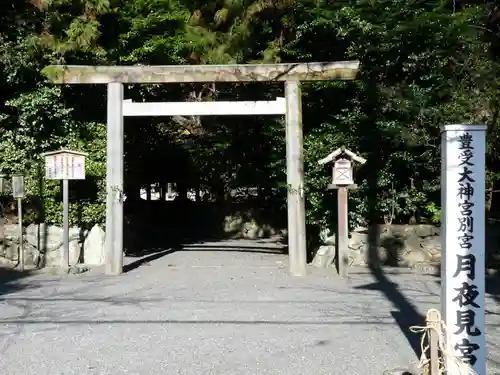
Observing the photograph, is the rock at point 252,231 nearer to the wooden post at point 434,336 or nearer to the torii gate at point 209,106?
the torii gate at point 209,106

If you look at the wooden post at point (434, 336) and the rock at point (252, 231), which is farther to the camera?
the rock at point (252, 231)

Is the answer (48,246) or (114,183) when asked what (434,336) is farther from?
(48,246)

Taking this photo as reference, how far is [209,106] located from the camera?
11.5 meters

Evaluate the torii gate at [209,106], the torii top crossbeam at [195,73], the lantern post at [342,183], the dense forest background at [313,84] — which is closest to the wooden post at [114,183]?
the torii gate at [209,106]

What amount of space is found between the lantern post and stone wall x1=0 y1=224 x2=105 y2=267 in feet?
16.9

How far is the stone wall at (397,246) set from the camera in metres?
11.9

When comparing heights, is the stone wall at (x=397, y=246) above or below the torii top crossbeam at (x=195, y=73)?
below

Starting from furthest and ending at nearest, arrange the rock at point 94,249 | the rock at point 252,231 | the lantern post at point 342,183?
the rock at point 252,231, the rock at point 94,249, the lantern post at point 342,183

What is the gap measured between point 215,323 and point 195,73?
5.47 meters

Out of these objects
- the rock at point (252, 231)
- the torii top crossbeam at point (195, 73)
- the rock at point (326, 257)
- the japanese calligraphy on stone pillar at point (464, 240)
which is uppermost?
the torii top crossbeam at point (195, 73)

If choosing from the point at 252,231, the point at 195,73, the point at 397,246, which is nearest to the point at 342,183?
the point at 397,246

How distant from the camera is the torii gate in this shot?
11188 mm

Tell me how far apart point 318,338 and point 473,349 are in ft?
6.69

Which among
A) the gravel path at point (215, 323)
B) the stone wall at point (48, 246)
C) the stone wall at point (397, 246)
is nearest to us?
the gravel path at point (215, 323)
